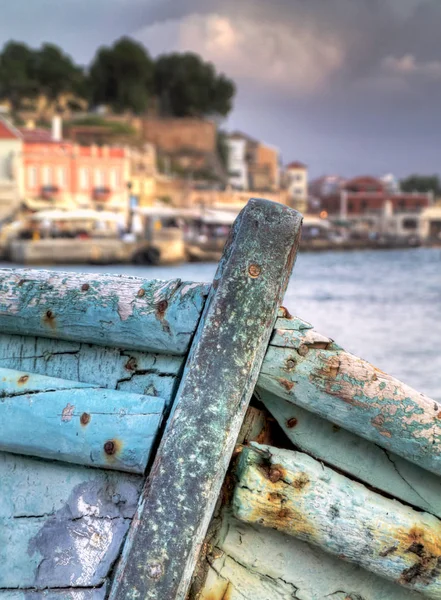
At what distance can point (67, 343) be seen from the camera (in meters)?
1.89

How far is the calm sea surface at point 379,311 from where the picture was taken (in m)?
12.7

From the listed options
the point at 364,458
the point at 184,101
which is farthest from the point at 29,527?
the point at 184,101

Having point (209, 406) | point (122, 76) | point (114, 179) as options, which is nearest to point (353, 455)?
point (209, 406)

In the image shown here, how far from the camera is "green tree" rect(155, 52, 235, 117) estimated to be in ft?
242

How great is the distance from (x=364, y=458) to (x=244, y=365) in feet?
1.19

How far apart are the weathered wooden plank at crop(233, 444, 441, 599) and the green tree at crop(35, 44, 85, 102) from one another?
6967 centimetres

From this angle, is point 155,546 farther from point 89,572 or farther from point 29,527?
point 29,527

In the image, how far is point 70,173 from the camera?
4112 cm

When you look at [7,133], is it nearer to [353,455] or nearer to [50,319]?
[50,319]

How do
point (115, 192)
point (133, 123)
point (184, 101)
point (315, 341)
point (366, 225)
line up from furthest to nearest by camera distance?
1. point (366, 225)
2. point (184, 101)
3. point (133, 123)
4. point (115, 192)
5. point (315, 341)

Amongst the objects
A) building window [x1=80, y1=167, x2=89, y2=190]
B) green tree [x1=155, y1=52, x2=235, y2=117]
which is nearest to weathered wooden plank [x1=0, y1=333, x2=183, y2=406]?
building window [x1=80, y1=167, x2=89, y2=190]

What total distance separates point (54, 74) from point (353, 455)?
69905 millimetres

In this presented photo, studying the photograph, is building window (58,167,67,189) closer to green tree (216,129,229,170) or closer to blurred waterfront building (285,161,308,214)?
green tree (216,129,229,170)

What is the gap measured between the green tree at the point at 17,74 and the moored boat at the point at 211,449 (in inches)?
2643
